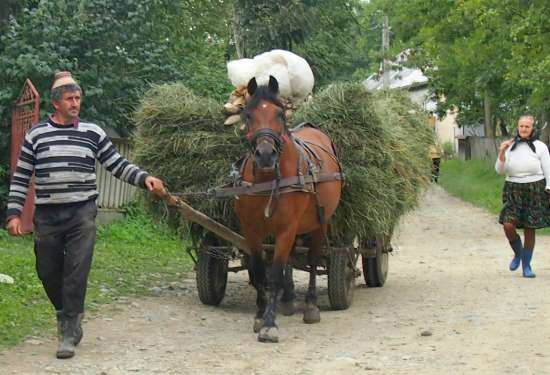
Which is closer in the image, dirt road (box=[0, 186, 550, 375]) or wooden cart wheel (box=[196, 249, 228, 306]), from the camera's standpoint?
dirt road (box=[0, 186, 550, 375])

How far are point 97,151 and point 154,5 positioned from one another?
35.0 feet

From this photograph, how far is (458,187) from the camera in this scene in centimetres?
3222

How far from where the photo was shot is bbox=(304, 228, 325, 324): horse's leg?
8719 millimetres

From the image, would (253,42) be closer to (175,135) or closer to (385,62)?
(175,135)

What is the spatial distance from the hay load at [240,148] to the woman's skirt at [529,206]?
2792 mm

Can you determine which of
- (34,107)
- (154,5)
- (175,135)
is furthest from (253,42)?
(175,135)

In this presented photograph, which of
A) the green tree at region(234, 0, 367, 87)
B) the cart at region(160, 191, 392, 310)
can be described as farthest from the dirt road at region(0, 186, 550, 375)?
the green tree at region(234, 0, 367, 87)

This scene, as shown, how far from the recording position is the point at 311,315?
28.6ft

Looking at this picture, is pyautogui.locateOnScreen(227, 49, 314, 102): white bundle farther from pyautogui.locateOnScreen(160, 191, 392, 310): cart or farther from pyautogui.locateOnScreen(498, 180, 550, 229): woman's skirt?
pyautogui.locateOnScreen(498, 180, 550, 229): woman's skirt

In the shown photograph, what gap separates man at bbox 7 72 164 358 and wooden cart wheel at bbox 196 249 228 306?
2.48 m

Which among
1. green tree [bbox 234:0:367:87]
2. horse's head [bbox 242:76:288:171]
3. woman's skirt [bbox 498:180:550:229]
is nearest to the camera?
horse's head [bbox 242:76:288:171]

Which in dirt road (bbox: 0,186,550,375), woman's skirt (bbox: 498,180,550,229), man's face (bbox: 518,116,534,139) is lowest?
dirt road (bbox: 0,186,550,375)

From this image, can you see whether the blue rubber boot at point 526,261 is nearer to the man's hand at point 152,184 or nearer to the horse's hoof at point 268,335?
Result: the horse's hoof at point 268,335

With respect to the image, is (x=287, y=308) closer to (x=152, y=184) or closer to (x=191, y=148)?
(x=191, y=148)
